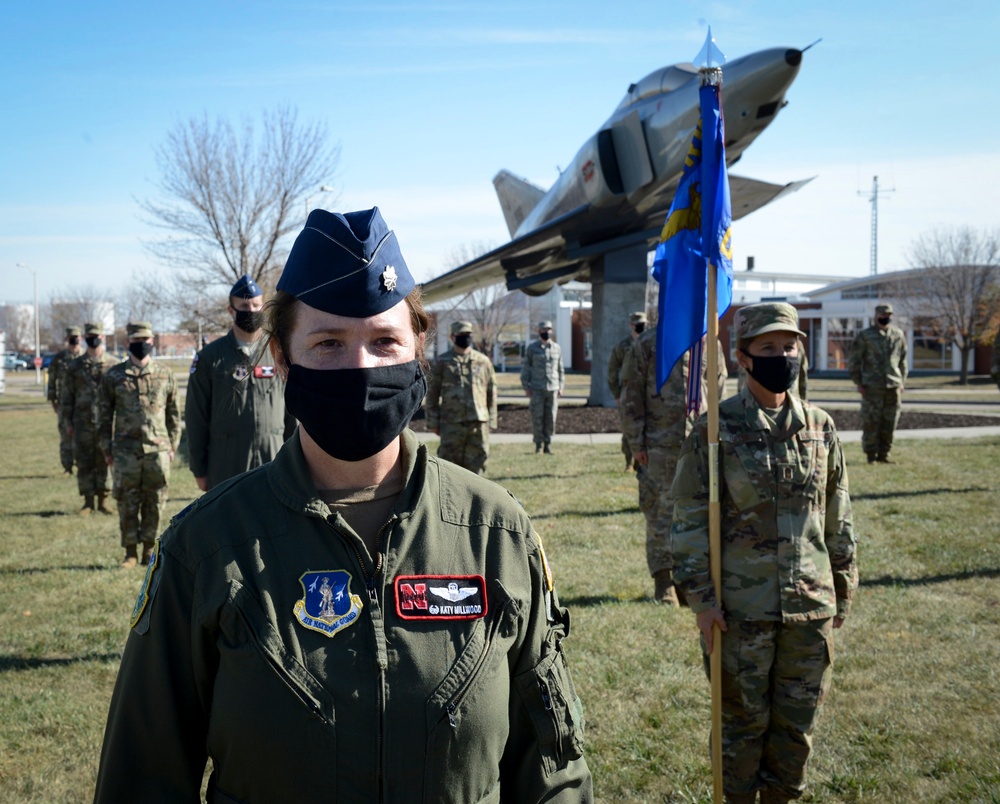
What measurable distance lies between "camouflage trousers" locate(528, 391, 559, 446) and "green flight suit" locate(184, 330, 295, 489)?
30.4ft

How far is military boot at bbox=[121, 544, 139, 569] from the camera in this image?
8.06 m

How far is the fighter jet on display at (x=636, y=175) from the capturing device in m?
13.7

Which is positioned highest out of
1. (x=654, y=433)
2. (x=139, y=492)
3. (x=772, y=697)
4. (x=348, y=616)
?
(x=348, y=616)

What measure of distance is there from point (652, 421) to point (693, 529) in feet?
10.9

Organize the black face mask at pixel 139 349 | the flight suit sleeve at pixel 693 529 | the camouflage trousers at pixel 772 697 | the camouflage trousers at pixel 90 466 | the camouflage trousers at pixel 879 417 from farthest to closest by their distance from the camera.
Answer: the camouflage trousers at pixel 879 417
the camouflage trousers at pixel 90 466
the black face mask at pixel 139 349
the flight suit sleeve at pixel 693 529
the camouflage trousers at pixel 772 697

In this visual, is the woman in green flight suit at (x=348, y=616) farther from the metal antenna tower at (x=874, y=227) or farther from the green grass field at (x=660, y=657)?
the metal antenna tower at (x=874, y=227)

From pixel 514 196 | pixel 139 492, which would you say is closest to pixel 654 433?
pixel 139 492

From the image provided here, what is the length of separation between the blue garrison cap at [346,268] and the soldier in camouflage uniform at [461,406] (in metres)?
7.91

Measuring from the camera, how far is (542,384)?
14.5m

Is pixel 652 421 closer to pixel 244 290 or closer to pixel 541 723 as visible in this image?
pixel 244 290

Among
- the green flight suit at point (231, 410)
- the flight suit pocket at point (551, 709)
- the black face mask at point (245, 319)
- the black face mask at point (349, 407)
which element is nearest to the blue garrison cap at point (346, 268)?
the black face mask at point (349, 407)

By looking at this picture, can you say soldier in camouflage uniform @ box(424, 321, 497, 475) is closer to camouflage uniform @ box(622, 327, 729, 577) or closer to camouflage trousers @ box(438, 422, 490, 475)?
camouflage trousers @ box(438, 422, 490, 475)

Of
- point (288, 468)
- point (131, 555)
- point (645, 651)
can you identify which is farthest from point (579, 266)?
point (288, 468)

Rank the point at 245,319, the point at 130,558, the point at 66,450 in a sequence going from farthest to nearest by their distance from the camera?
the point at 66,450, the point at 130,558, the point at 245,319
